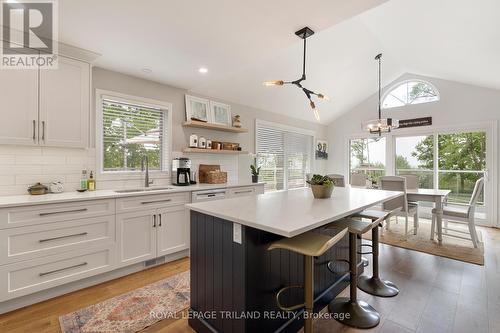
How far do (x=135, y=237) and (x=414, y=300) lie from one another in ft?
9.70

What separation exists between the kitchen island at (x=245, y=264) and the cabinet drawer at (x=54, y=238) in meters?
1.17

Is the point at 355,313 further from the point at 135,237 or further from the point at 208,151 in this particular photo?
the point at 208,151

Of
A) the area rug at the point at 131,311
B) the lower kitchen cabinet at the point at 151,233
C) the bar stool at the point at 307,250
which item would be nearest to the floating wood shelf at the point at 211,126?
the lower kitchen cabinet at the point at 151,233

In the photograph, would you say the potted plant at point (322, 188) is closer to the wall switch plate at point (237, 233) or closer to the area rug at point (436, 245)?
the wall switch plate at point (237, 233)

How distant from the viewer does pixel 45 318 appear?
6.42 ft

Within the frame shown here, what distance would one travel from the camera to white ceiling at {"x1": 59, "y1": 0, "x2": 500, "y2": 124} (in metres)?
1.98

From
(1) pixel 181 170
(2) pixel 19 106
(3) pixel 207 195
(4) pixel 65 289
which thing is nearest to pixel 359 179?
(3) pixel 207 195

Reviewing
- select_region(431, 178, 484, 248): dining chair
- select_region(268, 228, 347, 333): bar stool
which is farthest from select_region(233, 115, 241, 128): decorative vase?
select_region(431, 178, 484, 248): dining chair

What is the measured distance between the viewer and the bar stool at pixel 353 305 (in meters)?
1.90

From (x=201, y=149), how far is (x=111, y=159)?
4.10ft

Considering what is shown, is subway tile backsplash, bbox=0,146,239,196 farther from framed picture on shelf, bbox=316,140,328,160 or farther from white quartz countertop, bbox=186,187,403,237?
framed picture on shelf, bbox=316,140,328,160

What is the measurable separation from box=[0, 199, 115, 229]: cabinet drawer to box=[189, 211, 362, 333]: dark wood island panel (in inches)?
45.5

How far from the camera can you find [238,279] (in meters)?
1.50

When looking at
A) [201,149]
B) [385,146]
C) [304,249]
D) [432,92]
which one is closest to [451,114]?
[432,92]
